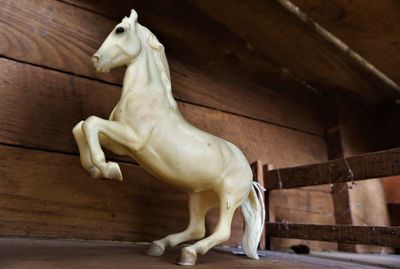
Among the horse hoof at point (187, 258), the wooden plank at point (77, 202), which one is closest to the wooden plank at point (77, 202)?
the wooden plank at point (77, 202)

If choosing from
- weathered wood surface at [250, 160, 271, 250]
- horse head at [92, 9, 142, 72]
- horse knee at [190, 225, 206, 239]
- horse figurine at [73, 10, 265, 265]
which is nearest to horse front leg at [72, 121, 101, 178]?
horse figurine at [73, 10, 265, 265]

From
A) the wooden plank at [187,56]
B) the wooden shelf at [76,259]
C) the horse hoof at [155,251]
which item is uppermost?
the wooden plank at [187,56]

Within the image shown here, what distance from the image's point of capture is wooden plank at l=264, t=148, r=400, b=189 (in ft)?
2.35

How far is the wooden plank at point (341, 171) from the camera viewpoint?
0.72 meters

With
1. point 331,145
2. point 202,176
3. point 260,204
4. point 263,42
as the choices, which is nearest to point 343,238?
A: point 260,204

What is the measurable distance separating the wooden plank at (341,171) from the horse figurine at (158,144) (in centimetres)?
25

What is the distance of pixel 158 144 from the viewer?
22.6 inches

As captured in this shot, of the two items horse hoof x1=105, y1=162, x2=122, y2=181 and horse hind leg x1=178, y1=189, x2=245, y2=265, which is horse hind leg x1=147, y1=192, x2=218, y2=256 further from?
horse hoof x1=105, y1=162, x2=122, y2=181

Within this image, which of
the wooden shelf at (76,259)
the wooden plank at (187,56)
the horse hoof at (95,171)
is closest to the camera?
the wooden shelf at (76,259)

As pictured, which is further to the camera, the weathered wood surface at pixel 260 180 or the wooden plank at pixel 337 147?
the wooden plank at pixel 337 147

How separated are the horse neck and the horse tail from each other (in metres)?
0.29

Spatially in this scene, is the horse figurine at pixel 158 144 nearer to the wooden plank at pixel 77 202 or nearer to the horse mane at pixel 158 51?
the horse mane at pixel 158 51

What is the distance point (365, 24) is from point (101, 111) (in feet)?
2.17

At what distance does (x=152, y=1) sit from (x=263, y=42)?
34cm
